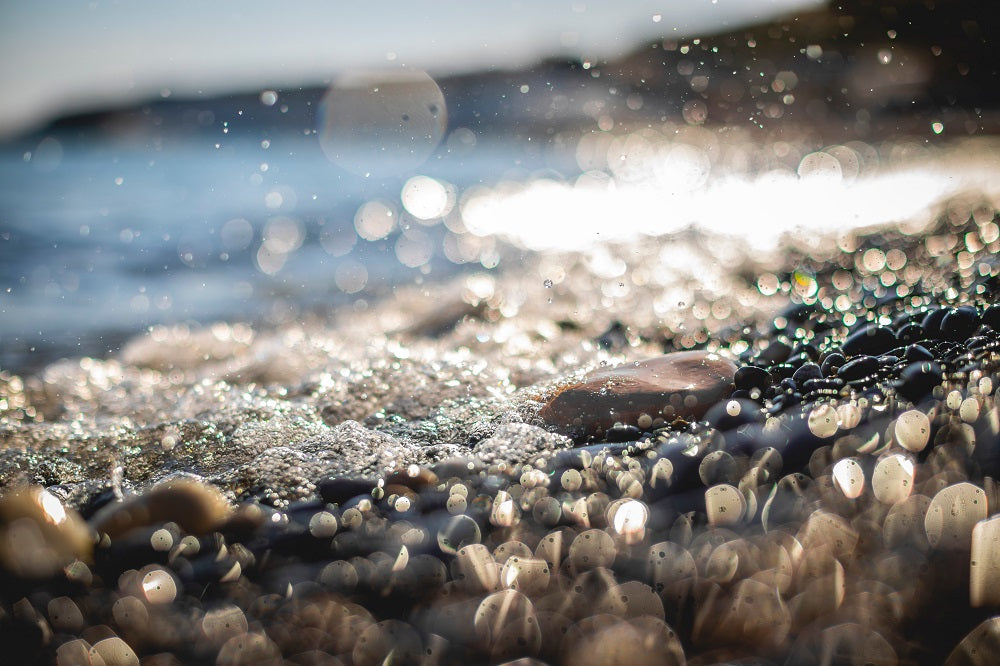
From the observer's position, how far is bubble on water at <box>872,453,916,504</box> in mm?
1429

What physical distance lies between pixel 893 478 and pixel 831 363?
793 millimetres

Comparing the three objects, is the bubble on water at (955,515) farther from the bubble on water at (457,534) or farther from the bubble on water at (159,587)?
the bubble on water at (159,587)

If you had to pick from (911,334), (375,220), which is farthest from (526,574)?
(375,220)

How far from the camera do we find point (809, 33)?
23.5m

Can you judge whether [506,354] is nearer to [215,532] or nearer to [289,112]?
[215,532]

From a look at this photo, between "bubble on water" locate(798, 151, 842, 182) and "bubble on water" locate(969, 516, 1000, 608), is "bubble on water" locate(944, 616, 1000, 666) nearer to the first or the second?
"bubble on water" locate(969, 516, 1000, 608)

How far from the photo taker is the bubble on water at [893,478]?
1429 millimetres

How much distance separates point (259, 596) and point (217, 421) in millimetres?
1306

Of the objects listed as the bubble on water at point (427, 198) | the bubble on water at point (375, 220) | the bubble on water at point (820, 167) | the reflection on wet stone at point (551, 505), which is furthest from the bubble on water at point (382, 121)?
the reflection on wet stone at point (551, 505)

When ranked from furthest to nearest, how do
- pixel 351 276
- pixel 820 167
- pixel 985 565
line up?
1. pixel 820 167
2. pixel 351 276
3. pixel 985 565

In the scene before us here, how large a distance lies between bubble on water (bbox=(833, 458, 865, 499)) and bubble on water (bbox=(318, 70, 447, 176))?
16957mm

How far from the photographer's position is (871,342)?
2.30m

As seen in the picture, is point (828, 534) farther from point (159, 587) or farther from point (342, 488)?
point (159, 587)

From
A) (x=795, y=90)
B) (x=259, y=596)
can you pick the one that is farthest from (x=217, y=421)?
(x=795, y=90)
